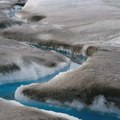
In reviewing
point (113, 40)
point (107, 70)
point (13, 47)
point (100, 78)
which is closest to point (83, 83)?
point (100, 78)

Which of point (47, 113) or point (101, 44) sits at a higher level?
point (47, 113)

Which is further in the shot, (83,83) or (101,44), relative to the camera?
(101,44)

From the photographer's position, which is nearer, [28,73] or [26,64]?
[28,73]

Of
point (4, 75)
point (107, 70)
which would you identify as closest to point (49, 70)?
point (4, 75)

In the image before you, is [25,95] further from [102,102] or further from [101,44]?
[101,44]

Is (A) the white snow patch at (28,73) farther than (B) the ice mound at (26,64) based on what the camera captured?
No

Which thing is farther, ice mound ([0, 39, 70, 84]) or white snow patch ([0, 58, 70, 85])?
ice mound ([0, 39, 70, 84])

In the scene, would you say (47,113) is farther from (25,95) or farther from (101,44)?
(101,44)

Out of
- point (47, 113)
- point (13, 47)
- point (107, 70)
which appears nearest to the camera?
point (47, 113)

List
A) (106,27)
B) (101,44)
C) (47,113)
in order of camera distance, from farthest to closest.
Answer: (106,27) < (101,44) < (47,113)

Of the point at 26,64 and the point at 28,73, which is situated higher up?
the point at 26,64
